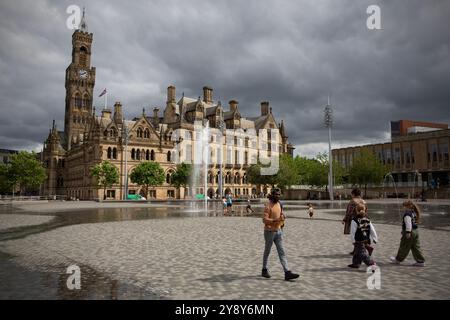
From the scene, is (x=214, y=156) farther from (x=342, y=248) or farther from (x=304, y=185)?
(x=342, y=248)

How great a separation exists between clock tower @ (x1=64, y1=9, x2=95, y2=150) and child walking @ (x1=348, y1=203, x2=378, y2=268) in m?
116

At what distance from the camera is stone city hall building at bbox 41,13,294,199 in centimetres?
7700

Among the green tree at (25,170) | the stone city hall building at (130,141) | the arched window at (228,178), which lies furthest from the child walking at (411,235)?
the green tree at (25,170)

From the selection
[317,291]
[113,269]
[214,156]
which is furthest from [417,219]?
[214,156]

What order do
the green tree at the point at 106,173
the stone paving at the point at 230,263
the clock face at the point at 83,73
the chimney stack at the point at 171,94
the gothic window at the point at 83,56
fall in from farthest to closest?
1. the gothic window at the point at 83,56
2. the clock face at the point at 83,73
3. the chimney stack at the point at 171,94
4. the green tree at the point at 106,173
5. the stone paving at the point at 230,263

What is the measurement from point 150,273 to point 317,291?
418 cm

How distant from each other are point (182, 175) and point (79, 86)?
6569 cm

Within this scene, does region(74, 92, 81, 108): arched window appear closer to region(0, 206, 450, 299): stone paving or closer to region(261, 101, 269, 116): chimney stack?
region(261, 101, 269, 116): chimney stack

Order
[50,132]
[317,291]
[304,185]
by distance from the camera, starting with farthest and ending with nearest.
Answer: [50,132] < [304,185] < [317,291]

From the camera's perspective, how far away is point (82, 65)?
122m

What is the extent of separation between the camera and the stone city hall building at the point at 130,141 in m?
77.0

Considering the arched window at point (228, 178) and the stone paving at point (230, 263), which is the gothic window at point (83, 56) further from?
the stone paving at point (230, 263)

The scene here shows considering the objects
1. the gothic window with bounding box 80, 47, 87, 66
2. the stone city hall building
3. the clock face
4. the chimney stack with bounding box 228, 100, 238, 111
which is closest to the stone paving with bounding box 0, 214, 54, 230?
the stone city hall building
